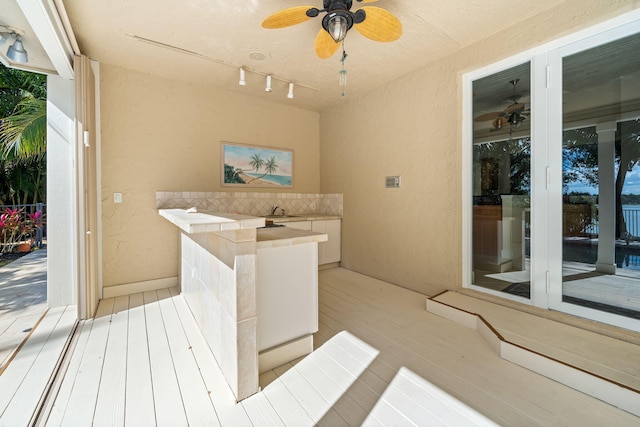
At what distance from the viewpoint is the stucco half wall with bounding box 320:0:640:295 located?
7.68 feet

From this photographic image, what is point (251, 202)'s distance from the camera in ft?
12.9

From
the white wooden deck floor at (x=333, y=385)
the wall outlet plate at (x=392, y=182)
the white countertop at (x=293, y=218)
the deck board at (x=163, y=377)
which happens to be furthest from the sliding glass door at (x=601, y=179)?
the deck board at (x=163, y=377)

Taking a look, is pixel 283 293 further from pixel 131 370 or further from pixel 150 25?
pixel 150 25

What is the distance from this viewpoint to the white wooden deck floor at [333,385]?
1326 mm

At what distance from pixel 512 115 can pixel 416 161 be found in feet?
3.27

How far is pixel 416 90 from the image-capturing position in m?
3.11

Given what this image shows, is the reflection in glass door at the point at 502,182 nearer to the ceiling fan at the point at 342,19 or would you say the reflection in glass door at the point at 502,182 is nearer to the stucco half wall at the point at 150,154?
the ceiling fan at the point at 342,19

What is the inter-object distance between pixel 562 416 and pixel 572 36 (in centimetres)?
265

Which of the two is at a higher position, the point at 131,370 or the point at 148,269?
the point at 148,269

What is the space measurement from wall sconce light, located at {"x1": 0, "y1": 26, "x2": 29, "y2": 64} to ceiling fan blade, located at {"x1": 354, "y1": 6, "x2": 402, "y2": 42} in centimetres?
267

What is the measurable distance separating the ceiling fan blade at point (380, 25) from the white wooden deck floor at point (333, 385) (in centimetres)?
240

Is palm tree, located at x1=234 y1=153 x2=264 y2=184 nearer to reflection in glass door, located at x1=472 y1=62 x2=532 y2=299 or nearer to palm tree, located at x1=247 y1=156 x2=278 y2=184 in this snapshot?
palm tree, located at x1=247 y1=156 x2=278 y2=184

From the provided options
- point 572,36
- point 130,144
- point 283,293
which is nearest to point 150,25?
point 130,144

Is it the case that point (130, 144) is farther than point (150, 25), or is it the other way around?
point (130, 144)
